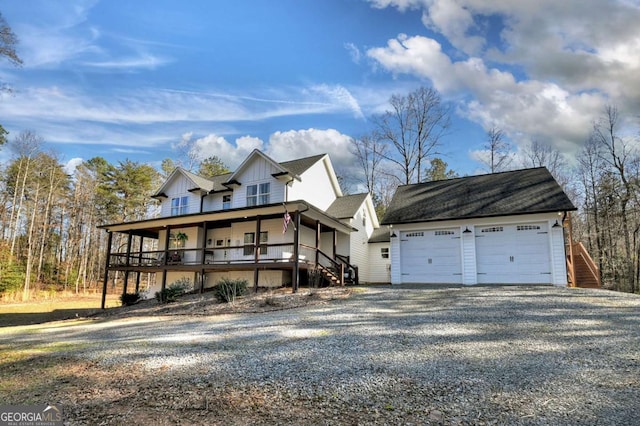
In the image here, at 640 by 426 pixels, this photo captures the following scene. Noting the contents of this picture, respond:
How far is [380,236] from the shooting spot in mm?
25281

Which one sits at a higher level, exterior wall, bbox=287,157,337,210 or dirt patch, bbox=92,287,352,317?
exterior wall, bbox=287,157,337,210

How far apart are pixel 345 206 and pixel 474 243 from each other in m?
9.39

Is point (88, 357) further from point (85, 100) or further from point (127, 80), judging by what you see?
point (85, 100)

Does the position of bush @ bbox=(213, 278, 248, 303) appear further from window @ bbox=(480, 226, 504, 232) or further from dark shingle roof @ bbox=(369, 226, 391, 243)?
dark shingle roof @ bbox=(369, 226, 391, 243)

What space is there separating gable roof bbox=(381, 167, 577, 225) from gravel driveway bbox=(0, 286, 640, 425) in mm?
7061

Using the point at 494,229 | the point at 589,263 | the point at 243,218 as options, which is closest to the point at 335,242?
the point at 243,218

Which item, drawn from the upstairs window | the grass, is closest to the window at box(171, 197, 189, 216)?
the upstairs window

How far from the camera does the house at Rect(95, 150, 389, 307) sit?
1891 centimetres

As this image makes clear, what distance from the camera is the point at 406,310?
10477 millimetres

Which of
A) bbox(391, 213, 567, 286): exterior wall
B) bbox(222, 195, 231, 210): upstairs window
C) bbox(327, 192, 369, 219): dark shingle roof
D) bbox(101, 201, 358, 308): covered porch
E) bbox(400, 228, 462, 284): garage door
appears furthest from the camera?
bbox(327, 192, 369, 219): dark shingle roof

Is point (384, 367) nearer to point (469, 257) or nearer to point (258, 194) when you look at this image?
point (469, 257)

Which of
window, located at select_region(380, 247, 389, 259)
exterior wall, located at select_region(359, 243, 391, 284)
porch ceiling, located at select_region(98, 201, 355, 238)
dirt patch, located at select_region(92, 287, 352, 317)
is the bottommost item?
dirt patch, located at select_region(92, 287, 352, 317)

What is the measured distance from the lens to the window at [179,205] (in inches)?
923

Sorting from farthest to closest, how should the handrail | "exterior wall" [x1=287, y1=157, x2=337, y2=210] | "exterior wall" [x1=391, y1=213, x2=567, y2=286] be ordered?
"exterior wall" [x1=287, y1=157, x2=337, y2=210]
the handrail
"exterior wall" [x1=391, y1=213, x2=567, y2=286]
